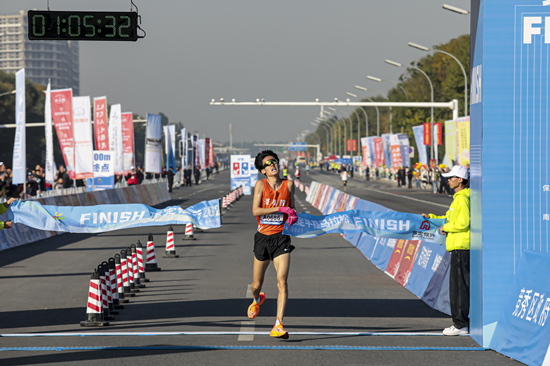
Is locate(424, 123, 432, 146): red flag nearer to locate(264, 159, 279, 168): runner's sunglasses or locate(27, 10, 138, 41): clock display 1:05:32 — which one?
locate(27, 10, 138, 41): clock display 1:05:32

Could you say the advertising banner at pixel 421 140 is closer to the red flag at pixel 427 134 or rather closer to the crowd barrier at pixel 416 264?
the red flag at pixel 427 134

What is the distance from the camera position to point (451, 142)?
51312mm

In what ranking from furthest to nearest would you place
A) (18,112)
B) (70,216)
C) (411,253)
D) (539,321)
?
1. (18,112)
2. (411,253)
3. (70,216)
4. (539,321)

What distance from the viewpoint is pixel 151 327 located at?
Answer: 10242 mm

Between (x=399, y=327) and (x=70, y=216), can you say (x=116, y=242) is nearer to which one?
(x=70, y=216)

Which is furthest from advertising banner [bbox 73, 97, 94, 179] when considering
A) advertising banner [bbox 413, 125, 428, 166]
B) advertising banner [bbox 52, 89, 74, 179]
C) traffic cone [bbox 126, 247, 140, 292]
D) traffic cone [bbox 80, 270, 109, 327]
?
advertising banner [bbox 413, 125, 428, 166]

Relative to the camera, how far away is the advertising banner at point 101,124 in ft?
146

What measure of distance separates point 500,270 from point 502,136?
1419mm

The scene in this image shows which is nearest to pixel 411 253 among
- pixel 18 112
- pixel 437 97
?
pixel 18 112

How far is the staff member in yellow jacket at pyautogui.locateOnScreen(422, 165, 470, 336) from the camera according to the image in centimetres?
971

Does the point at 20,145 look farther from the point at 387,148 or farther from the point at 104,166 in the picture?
the point at 387,148

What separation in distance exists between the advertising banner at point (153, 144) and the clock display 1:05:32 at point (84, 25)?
33.9 metres

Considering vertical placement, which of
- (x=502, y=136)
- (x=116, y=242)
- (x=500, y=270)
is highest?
(x=502, y=136)

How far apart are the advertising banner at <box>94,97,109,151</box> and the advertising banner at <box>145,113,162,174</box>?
2857 millimetres
